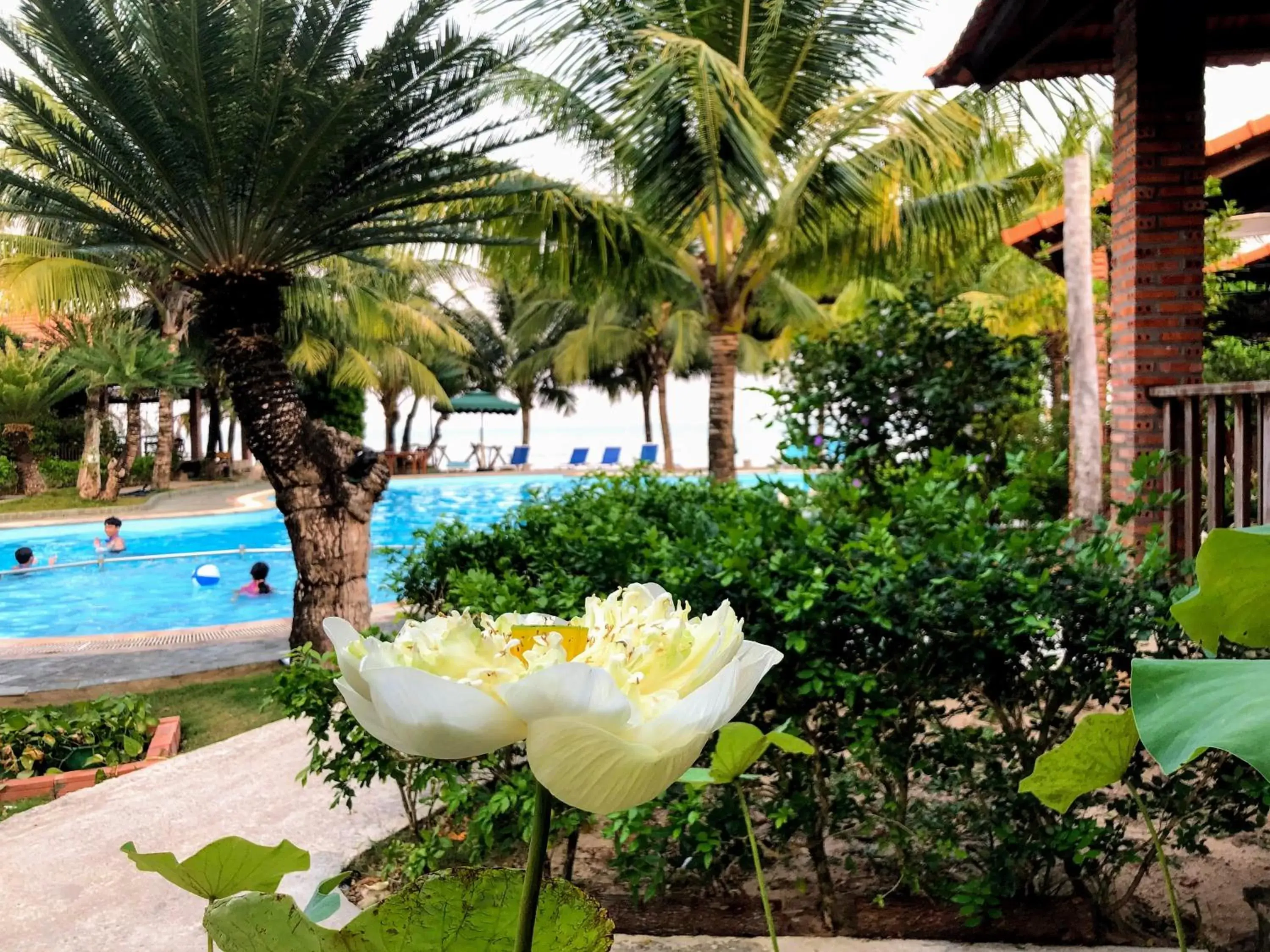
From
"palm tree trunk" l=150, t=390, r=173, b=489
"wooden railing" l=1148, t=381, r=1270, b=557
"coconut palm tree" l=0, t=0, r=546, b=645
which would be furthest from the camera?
"palm tree trunk" l=150, t=390, r=173, b=489

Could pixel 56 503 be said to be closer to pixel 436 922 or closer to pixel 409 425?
pixel 409 425

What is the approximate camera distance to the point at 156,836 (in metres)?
3.29

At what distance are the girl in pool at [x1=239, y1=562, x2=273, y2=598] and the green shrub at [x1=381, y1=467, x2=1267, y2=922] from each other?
9.21m

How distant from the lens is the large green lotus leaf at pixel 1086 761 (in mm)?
828

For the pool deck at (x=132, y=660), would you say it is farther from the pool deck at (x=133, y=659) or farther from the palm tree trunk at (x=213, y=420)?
the palm tree trunk at (x=213, y=420)

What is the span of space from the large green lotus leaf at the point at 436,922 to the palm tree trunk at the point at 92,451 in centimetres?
2048

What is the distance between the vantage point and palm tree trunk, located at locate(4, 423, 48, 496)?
64.0ft

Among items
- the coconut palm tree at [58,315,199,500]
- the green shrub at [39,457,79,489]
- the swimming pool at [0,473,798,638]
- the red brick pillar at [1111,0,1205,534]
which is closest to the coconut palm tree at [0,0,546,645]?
the swimming pool at [0,473,798,638]

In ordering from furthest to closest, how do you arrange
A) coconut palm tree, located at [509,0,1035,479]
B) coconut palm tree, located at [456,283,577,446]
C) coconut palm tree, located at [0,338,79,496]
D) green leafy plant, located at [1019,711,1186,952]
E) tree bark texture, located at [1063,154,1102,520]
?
coconut palm tree, located at [456,283,577,446] → coconut palm tree, located at [0,338,79,496] → coconut palm tree, located at [509,0,1035,479] → tree bark texture, located at [1063,154,1102,520] → green leafy plant, located at [1019,711,1186,952]

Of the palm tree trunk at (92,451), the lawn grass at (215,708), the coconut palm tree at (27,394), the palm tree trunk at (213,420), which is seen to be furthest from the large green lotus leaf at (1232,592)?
the palm tree trunk at (213,420)

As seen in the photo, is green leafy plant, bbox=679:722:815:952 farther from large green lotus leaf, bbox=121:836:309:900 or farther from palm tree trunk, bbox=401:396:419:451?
palm tree trunk, bbox=401:396:419:451

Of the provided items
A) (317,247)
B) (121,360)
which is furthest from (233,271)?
(121,360)

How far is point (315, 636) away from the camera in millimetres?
6773

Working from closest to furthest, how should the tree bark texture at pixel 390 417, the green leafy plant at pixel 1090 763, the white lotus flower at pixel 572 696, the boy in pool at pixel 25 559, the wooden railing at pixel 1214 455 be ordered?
the white lotus flower at pixel 572 696
the green leafy plant at pixel 1090 763
the wooden railing at pixel 1214 455
the boy in pool at pixel 25 559
the tree bark texture at pixel 390 417
